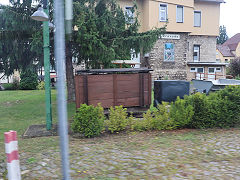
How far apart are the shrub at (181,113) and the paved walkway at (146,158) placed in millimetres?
602

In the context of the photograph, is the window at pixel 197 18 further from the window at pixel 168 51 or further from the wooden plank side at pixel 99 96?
the wooden plank side at pixel 99 96

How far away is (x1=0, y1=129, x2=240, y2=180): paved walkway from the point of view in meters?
3.92

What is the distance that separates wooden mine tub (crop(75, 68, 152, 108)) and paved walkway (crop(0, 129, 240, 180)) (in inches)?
92.2

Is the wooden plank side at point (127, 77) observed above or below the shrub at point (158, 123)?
above

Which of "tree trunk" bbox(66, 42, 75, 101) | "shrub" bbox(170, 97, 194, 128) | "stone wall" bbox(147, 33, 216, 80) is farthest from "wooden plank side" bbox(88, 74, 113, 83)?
"stone wall" bbox(147, 33, 216, 80)

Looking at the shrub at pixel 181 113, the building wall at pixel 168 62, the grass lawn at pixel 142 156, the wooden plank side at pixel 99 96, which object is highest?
the building wall at pixel 168 62

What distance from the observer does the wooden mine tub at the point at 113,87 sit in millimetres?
8273

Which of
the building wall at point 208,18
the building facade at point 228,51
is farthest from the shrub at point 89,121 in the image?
the building facade at point 228,51

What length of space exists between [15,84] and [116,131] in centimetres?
2278

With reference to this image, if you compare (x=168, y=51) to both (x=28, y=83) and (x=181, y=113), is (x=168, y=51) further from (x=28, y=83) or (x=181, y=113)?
(x=181, y=113)

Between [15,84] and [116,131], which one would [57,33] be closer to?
[116,131]

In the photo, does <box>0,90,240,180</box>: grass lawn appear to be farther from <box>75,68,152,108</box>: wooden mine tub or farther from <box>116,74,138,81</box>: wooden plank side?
<box>116,74,138,81</box>: wooden plank side

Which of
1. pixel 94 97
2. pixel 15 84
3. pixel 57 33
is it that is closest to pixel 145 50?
pixel 94 97

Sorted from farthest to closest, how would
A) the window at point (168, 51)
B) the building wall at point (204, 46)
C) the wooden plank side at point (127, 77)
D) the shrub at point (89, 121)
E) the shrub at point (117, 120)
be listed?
the building wall at point (204, 46) < the window at point (168, 51) < the wooden plank side at point (127, 77) < the shrub at point (117, 120) < the shrub at point (89, 121)
